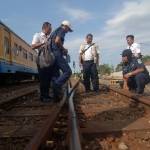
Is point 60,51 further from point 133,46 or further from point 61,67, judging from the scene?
point 133,46

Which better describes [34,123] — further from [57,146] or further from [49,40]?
[49,40]

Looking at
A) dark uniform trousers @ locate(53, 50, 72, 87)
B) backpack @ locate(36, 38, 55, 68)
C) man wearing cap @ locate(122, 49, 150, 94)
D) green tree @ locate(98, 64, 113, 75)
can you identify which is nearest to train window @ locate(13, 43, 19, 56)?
man wearing cap @ locate(122, 49, 150, 94)

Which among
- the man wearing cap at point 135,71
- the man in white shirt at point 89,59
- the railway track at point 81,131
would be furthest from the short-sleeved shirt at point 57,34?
the man in white shirt at point 89,59

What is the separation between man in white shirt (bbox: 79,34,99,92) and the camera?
484 inches

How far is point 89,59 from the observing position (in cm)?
1242

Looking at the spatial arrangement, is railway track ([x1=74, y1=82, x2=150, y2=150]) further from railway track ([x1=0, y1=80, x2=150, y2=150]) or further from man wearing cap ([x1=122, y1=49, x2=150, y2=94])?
man wearing cap ([x1=122, y1=49, x2=150, y2=94])

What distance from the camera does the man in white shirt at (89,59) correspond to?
12281mm

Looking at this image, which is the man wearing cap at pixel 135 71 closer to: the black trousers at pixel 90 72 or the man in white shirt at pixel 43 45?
the black trousers at pixel 90 72

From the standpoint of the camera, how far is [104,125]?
18.7 ft

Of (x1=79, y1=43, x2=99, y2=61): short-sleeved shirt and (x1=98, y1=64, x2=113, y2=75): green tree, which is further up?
(x1=98, y1=64, x2=113, y2=75): green tree

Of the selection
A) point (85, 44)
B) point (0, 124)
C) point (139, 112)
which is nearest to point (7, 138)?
point (0, 124)

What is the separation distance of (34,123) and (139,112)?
1.90m

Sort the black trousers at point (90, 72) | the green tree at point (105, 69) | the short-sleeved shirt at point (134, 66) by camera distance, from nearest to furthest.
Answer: the short-sleeved shirt at point (134, 66), the black trousers at point (90, 72), the green tree at point (105, 69)

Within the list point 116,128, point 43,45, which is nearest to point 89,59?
point 43,45
